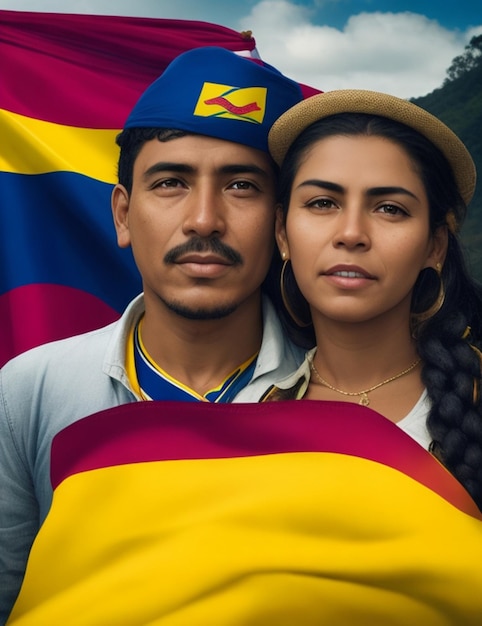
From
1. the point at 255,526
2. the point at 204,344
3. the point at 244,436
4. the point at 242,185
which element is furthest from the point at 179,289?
the point at 255,526

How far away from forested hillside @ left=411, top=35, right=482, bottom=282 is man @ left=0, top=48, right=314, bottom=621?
1198 centimetres

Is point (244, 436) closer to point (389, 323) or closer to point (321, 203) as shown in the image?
point (389, 323)

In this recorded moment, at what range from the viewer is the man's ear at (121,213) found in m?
3.37

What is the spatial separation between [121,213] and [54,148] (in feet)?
4.07

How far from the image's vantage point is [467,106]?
18047 mm

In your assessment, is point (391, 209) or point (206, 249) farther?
point (206, 249)

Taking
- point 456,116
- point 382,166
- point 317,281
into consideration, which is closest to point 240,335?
point 317,281

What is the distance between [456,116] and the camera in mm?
17672

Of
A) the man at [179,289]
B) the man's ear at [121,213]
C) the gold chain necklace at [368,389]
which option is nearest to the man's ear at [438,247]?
the gold chain necklace at [368,389]

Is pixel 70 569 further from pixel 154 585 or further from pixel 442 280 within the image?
pixel 442 280

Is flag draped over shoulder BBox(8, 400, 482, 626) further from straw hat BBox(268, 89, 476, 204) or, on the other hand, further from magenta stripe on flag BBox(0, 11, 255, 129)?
magenta stripe on flag BBox(0, 11, 255, 129)

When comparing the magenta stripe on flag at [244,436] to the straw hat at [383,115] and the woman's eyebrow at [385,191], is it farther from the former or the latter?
the straw hat at [383,115]

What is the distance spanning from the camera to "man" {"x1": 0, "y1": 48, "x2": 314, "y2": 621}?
3.03 meters

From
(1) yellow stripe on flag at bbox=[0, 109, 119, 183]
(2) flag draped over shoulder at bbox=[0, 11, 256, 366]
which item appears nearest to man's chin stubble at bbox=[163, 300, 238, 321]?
(2) flag draped over shoulder at bbox=[0, 11, 256, 366]
